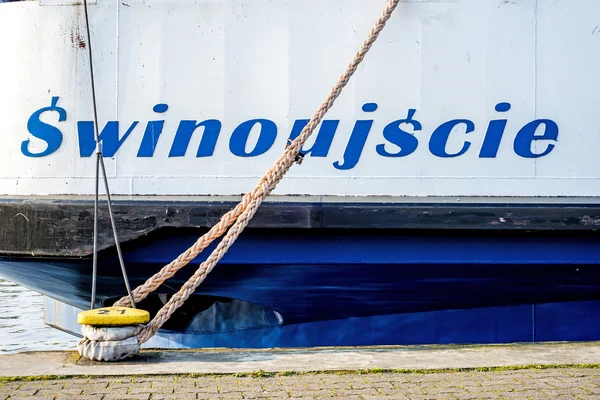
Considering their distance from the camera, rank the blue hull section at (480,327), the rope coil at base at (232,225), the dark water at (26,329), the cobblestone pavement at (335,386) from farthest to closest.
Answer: the dark water at (26,329) < the blue hull section at (480,327) < the rope coil at base at (232,225) < the cobblestone pavement at (335,386)

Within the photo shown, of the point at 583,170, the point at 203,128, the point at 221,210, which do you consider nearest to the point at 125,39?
the point at 203,128

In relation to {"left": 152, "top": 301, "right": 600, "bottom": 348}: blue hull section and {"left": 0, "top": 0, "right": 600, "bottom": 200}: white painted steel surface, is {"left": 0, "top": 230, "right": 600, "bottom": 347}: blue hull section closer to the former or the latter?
{"left": 152, "top": 301, "right": 600, "bottom": 348}: blue hull section

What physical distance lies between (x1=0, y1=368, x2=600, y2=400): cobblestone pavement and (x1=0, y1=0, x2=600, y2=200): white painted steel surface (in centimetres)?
136

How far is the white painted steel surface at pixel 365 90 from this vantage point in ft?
15.2

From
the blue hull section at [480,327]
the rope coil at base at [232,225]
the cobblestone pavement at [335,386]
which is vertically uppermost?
the rope coil at base at [232,225]

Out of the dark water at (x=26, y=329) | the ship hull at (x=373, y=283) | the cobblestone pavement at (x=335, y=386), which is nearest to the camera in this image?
the cobblestone pavement at (x=335, y=386)

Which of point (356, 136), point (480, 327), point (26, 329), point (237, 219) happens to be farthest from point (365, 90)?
point (26, 329)

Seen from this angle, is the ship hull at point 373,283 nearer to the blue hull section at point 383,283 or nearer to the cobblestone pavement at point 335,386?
the blue hull section at point 383,283

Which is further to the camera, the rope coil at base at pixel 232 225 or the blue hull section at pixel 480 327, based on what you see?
the blue hull section at pixel 480 327

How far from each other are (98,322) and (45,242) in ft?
3.01

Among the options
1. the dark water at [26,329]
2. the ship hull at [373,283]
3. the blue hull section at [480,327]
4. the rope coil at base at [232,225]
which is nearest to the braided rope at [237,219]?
the rope coil at base at [232,225]

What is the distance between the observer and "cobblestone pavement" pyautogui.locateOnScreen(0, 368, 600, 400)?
3182 mm

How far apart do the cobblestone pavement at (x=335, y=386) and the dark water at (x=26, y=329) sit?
4.57m

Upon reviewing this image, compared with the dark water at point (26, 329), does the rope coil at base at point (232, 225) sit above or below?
above
